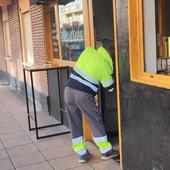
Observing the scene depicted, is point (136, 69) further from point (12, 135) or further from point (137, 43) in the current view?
point (12, 135)

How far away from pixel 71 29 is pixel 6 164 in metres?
2.61

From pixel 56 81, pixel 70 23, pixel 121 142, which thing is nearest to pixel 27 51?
pixel 56 81

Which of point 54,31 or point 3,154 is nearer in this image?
point 3,154

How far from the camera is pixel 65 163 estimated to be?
202 inches

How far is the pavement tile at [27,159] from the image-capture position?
17.1ft

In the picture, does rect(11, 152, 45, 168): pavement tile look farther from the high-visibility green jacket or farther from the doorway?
the high-visibility green jacket

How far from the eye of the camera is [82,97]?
4.78 metres

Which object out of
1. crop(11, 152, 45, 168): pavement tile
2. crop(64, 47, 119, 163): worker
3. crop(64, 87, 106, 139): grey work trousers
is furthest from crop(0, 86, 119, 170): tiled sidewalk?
crop(64, 87, 106, 139): grey work trousers

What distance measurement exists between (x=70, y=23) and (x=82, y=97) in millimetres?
2100

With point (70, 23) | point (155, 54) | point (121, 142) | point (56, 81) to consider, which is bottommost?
point (121, 142)

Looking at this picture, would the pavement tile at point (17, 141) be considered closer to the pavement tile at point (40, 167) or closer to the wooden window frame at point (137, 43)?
the pavement tile at point (40, 167)

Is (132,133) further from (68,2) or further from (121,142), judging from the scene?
(68,2)

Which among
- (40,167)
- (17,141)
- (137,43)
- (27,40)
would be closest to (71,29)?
(17,141)

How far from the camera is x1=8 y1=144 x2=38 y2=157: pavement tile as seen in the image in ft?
18.6
